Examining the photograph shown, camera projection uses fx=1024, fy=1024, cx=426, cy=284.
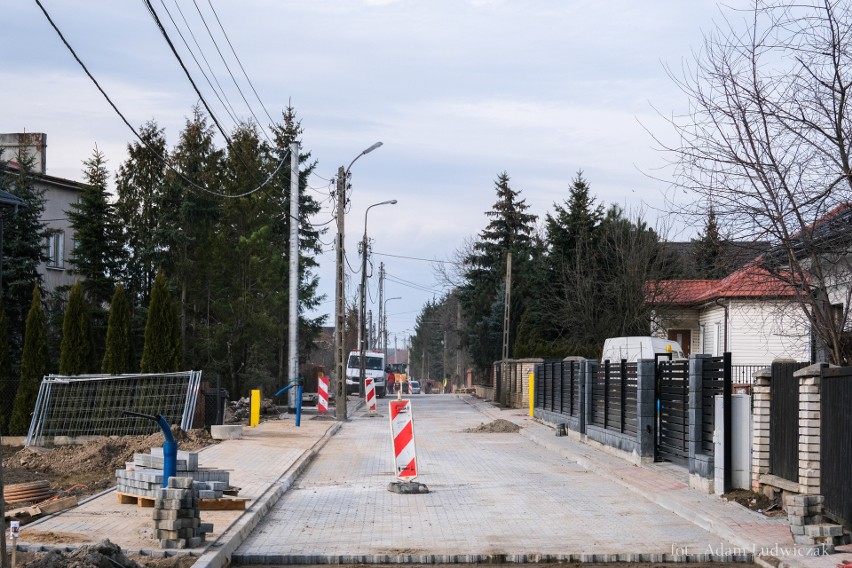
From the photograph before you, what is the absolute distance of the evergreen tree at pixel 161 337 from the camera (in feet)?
93.9

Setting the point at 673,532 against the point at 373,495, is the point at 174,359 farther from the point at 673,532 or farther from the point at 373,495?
the point at 673,532

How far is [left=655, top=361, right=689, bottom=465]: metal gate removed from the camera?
16.3 metres

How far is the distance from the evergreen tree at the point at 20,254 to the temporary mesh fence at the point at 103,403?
10.8 metres

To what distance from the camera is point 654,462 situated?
1794cm

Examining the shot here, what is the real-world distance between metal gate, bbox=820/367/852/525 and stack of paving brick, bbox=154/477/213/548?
6.15 metres

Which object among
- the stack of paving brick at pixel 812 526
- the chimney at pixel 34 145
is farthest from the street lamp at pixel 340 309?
the stack of paving brick at pixel 812 526

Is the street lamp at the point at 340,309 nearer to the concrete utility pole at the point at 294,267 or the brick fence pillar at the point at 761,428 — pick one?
the concrete utility pole at the point at 294,267

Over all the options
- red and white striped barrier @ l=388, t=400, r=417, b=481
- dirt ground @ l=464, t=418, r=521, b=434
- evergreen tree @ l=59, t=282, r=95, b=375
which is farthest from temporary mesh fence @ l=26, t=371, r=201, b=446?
red and white striped barrier @ l=388, t=400, r=417, b=481

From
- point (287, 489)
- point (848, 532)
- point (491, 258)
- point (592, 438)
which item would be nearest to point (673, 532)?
point (848, 532)

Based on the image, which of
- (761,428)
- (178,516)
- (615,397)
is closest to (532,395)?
(615,397)

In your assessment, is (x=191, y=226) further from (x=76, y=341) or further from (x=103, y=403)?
(x=103, y=403)

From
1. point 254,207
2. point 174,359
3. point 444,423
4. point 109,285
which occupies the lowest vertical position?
point 444,423

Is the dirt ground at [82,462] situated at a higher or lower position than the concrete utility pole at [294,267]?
lower

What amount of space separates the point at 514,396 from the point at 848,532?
35.0 meters
